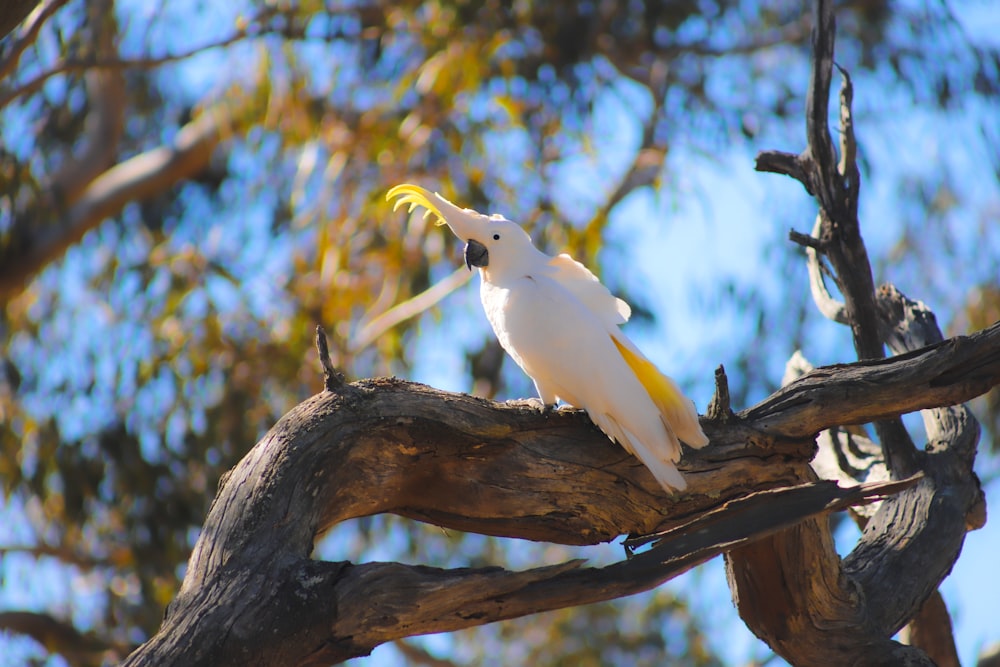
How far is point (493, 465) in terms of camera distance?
200cm

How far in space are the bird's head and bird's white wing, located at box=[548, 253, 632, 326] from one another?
0.10 meters

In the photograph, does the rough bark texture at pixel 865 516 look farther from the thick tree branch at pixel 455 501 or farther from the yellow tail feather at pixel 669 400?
the yellow tail feather at pixel 669 400

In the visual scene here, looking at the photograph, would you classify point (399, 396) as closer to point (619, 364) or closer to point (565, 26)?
point (619, 364)

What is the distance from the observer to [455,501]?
201 centimetres

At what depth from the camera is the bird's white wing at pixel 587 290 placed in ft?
8.22

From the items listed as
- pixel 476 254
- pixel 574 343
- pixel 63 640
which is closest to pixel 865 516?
pixel 574 343

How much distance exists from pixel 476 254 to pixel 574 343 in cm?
39

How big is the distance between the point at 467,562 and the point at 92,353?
7.65ft

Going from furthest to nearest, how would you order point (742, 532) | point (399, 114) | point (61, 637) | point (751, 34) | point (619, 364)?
point (751, 34) → point (399, 114) → point (61, 637) → point (619, 364) → point (742, 532)

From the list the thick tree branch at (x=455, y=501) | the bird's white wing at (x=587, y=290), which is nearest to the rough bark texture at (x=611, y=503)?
the thick tree branch at (x=455, y=501)

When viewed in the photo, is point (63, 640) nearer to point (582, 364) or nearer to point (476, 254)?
point (476, 254)

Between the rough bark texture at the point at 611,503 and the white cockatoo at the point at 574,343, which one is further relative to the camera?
the white cockatoo at the point at 574,343

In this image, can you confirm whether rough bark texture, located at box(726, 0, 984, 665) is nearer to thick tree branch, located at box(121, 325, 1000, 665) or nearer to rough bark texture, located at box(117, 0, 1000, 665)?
rough bark texture, located at box(117, 0, 1000, 665)

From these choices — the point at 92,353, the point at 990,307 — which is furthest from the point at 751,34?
the point at 92,353
